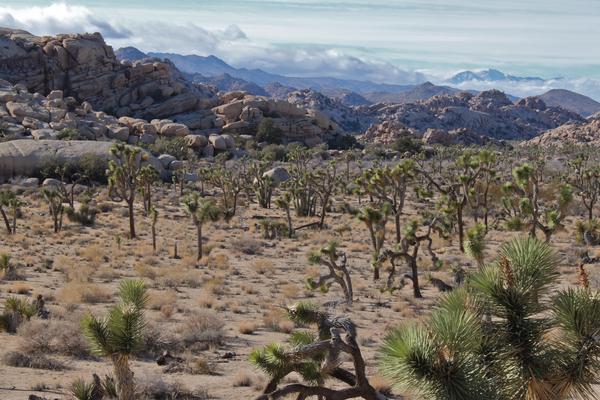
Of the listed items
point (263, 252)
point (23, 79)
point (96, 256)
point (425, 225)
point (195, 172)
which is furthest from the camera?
point (23, 79)

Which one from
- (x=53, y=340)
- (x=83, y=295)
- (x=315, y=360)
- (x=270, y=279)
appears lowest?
(x=270, y=279)

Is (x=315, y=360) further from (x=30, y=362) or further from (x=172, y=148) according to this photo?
(x=172, y=148)

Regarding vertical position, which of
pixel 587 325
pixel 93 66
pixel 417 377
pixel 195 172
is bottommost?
pixel 195 172

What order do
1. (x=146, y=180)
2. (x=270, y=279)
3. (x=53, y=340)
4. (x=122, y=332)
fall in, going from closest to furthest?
(x=122, y=332)
(x=53, y=340)
(x=270, y=279)
(x=146, y=180)

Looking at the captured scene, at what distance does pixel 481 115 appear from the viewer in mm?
160875

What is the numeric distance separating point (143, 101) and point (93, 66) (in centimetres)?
828

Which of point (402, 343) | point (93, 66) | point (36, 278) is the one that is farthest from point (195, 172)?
point (402, 343)

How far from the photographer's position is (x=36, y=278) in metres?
19.7

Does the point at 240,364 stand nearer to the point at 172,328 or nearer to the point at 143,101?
the point at 172,328

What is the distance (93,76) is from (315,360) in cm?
8276

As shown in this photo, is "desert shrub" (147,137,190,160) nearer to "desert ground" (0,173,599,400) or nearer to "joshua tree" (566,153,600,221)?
"desert ground" (0,173,599,400)

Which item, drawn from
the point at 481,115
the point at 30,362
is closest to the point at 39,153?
the point at 30,362

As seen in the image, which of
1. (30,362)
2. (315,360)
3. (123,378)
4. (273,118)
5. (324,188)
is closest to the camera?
(123,378)

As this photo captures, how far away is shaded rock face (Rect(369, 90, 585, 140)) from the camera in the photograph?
155875mm
